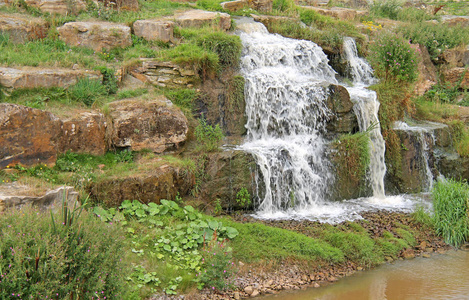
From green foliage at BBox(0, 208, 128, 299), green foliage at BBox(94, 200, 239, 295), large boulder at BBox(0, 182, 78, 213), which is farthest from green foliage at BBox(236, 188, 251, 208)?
green foliage at BBox(0, 208, 128, 299)

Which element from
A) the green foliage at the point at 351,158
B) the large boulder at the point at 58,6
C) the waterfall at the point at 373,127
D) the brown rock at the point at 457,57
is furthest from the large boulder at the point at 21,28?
the brown rock at the point at 457,57

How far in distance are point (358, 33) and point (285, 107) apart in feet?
18.3

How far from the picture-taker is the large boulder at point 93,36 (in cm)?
1048

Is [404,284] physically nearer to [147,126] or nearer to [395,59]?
[147,126]

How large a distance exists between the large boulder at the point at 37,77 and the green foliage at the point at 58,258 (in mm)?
4328

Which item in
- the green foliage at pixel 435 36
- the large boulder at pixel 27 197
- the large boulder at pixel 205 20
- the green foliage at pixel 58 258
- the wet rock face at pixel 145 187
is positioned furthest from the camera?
the green foliage at pixel 435 36

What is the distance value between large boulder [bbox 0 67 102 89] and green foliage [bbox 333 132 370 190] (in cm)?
548

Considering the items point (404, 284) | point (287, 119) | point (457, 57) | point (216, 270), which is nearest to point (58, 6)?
point (287, 119)

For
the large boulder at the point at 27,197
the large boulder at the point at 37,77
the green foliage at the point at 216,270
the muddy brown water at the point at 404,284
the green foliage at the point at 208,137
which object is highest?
the large boulder at the point at 37,77

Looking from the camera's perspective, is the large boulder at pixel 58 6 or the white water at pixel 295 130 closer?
the white water at pixel 295 130

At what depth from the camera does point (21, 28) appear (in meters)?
10.1

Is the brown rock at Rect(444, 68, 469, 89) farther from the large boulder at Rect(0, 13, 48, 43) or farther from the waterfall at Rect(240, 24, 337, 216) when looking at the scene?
the large boulder at Rect(0, 13, 48, 43)

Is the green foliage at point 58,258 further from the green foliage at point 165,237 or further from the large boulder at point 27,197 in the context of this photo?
the large boulder at point 27,197

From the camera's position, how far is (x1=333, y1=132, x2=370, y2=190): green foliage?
9328mm
